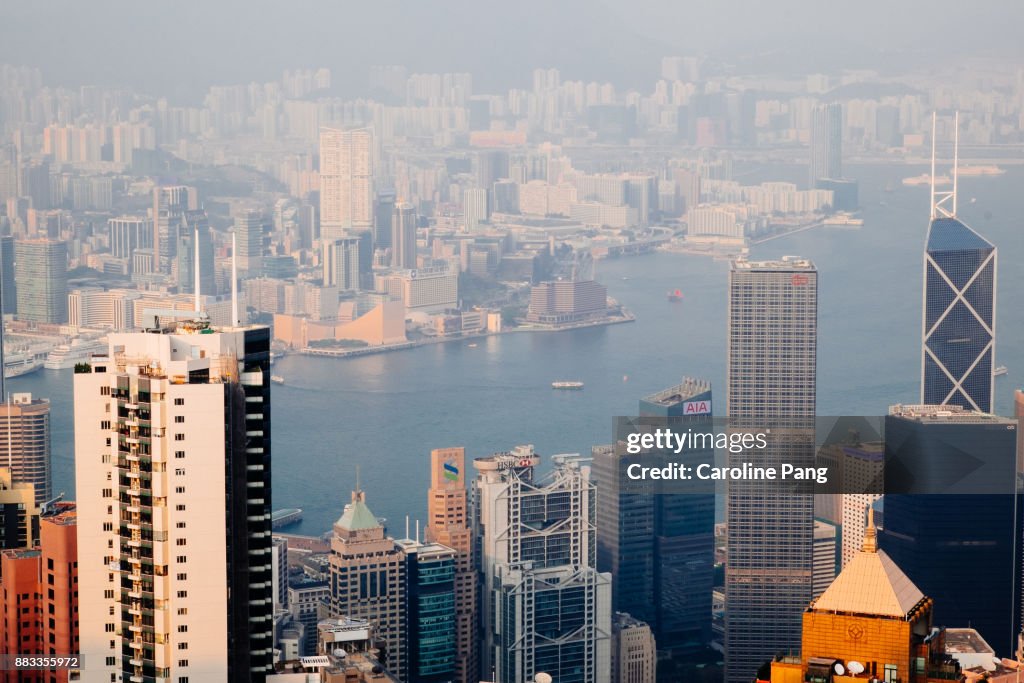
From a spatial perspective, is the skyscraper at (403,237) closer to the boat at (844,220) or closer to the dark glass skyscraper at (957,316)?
the boat at (844,220)

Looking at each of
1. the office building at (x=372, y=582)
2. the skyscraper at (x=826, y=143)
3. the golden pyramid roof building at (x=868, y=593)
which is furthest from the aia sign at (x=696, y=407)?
the golden pyramid roof building at (x=868, y=593)

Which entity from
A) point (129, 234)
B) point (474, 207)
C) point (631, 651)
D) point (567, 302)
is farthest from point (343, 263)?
point (631, 651)

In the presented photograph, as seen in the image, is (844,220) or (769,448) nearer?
(769,448)

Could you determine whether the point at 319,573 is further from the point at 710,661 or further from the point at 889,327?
the point at 889,327

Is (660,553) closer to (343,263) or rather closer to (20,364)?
(20,364)

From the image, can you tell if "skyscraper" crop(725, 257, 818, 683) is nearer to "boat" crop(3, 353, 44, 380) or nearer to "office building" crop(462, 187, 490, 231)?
"boat" crop(3, 353, 44, 380)

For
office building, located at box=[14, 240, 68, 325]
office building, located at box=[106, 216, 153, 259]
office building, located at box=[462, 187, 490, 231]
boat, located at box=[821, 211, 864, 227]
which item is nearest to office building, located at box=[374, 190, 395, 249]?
office building, located at box=[462, 187, 490, 231]
